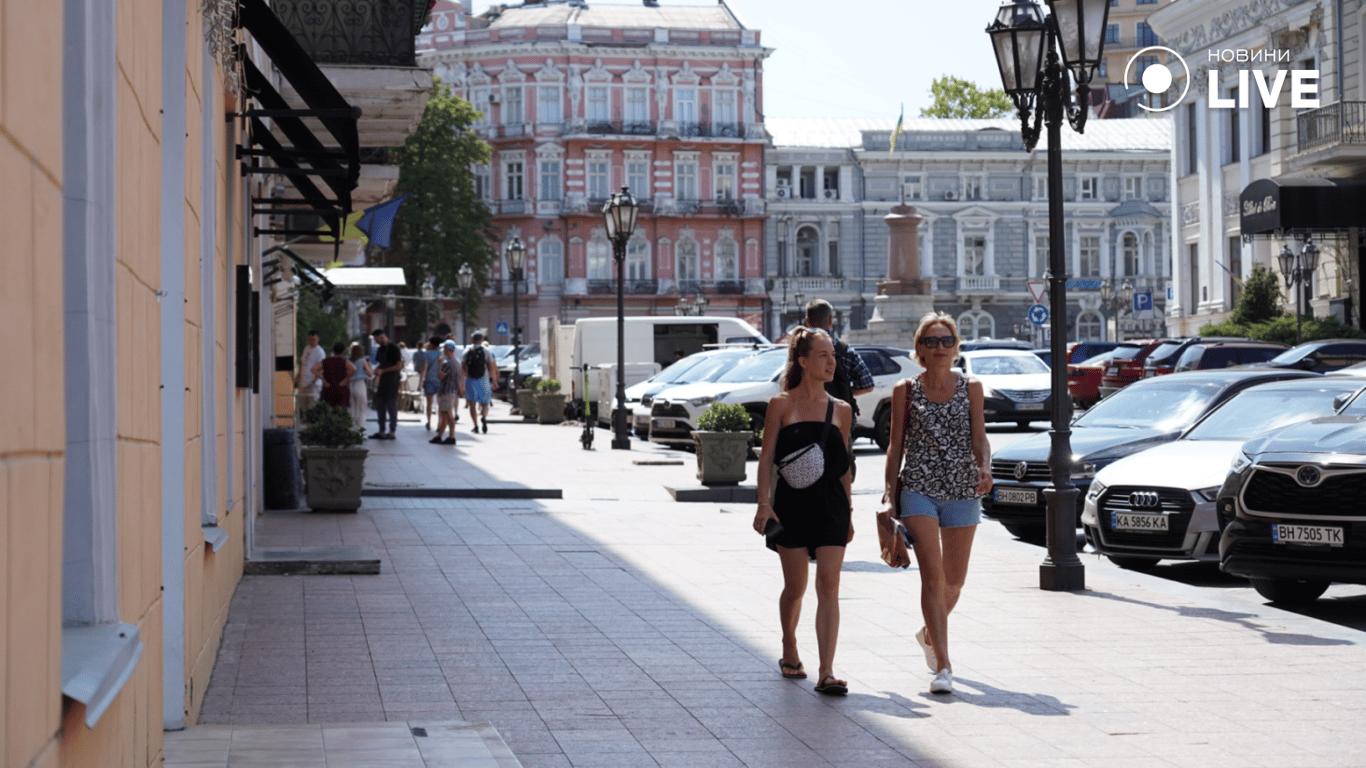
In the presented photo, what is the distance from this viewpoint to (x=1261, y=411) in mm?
13898

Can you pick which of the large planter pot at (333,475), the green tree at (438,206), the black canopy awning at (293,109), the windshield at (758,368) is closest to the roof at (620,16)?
the green tree at (438,206)

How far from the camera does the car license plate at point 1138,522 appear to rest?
12398 millimetres

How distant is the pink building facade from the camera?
79.7 meters

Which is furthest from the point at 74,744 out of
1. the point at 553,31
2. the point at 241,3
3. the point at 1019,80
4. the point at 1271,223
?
the point at 553,31

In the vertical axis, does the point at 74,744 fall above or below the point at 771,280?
below

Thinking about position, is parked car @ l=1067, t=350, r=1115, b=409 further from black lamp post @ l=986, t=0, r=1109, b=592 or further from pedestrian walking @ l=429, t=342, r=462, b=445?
black lamp post @ l=986, t=0, r=1109, b=592

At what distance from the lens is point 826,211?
82688 mm

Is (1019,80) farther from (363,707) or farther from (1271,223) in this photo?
(1271,223)

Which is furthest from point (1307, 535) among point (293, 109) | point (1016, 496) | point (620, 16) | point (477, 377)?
point (620, 16)

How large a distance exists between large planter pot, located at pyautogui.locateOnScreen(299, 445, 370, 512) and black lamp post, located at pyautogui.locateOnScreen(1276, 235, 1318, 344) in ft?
90.9

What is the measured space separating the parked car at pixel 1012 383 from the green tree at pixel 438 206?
119ft

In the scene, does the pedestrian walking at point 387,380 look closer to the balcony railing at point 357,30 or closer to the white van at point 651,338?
the white van at point 651,338

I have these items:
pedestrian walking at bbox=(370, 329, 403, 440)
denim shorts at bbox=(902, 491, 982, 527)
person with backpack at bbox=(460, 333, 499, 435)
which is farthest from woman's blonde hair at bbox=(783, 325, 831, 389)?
person with backpack at bbox=(460, 333, 499, 435)

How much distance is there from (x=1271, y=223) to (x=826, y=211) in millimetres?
43369
